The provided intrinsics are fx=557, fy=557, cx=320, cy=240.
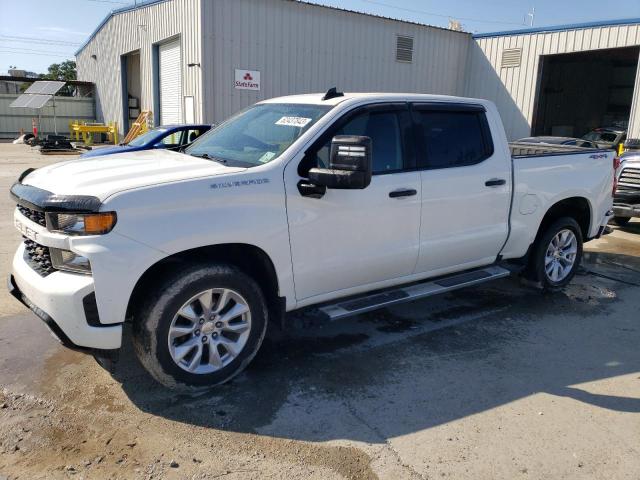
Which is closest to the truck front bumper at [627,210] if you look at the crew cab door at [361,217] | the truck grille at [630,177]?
the truck grille at [630,177]

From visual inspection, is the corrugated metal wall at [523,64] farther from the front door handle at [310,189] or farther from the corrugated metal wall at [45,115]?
the corrugated metal wall at [45,115]

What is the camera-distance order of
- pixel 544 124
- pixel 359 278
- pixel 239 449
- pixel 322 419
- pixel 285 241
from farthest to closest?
pixel 544 124 < pixel 359 278 < pixel 285 241 < pixel 322 419 < pixel 239 449

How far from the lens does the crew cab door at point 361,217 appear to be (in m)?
3.84

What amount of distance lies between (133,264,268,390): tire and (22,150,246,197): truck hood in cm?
61

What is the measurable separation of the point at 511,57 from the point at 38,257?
19.8 m

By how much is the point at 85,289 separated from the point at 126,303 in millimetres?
240

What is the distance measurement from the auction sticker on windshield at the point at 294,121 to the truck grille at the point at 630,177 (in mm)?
6979

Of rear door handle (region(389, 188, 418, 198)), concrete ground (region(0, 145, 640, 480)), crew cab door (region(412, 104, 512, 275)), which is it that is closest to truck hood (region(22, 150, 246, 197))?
rear door handle (region(389, 188, 418, 198))

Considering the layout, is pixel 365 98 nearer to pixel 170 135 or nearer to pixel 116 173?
pixel 116 173

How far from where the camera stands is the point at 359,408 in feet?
11.8

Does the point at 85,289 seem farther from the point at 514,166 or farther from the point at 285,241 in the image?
the point at 514,166

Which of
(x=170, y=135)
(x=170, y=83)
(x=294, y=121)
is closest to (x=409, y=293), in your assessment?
(x=294, y=121)

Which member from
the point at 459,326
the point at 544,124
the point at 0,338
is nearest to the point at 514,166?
the point at 459,326

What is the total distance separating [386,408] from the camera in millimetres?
3592
